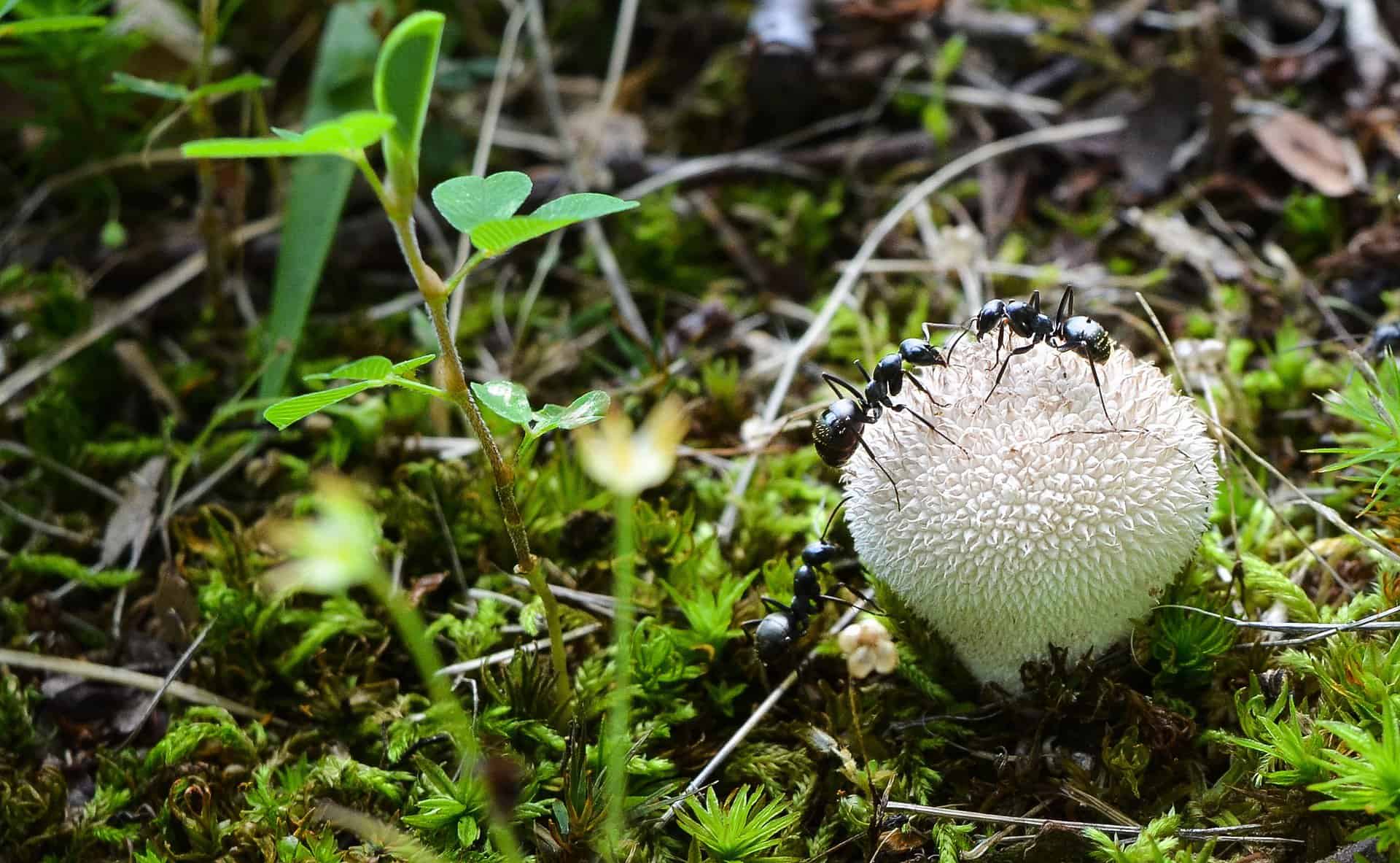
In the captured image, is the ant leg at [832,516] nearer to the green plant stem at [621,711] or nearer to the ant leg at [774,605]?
the ant leg at [774,605]

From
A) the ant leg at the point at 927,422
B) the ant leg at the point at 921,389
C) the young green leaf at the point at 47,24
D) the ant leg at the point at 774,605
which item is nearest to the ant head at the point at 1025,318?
the ant leg at the point at 927,422

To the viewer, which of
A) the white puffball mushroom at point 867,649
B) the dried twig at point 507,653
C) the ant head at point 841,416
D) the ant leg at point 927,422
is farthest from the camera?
the dried twig at point 507,653

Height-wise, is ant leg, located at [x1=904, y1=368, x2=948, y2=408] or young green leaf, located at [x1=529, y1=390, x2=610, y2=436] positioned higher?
young green leaf, located at [x1=529, y1=390, x2=610, y2=436]

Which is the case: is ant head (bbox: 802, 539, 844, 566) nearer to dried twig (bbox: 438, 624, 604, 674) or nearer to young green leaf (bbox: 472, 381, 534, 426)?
dried twig (bbox: 438, 624, 604, 674)

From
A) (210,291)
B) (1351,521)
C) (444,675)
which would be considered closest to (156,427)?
(210,291)

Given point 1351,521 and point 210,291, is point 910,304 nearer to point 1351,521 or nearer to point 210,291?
point 1351,521

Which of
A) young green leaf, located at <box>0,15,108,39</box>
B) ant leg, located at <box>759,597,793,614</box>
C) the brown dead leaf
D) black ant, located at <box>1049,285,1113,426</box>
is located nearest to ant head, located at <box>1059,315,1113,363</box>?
black ant, located at <box>1049,285,1113,426</box>

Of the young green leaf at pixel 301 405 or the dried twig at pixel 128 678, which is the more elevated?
the young green leaf at pixel 301 405

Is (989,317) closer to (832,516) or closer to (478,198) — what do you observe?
(832,516)
